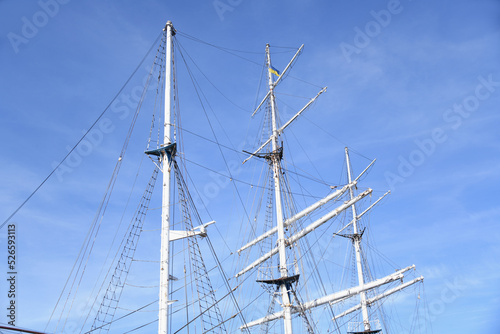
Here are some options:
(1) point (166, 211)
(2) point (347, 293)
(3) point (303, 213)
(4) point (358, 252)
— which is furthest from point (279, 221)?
(4) point (358, 252)

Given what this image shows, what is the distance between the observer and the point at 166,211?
2277 centimetres

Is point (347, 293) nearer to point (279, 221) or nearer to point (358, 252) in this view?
point (358, 252)

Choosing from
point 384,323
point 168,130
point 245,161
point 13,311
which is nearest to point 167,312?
point 13,311

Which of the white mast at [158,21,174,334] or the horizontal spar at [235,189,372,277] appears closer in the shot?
the white mast at [158,21,174,334]

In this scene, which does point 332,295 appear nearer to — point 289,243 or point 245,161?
point 289,243

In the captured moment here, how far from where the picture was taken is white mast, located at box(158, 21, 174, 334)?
20.5m

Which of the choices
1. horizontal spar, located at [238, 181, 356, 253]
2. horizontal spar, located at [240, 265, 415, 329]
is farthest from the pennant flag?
horizontal spar, located at [240, 265, 415, 329]

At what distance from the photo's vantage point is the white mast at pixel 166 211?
67.4 feet

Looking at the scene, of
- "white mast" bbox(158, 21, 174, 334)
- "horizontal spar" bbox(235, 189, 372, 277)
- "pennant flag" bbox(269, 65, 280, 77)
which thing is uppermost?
"pennant flag" bbox(269, 65, 280, 77)

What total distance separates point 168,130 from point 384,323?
169ft

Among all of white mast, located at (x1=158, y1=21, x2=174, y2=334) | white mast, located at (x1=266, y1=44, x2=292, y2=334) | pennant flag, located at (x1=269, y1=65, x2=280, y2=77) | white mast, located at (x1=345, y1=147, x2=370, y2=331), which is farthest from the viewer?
white mast, located at (x1=345, y1=147, x2=370, y2=331)

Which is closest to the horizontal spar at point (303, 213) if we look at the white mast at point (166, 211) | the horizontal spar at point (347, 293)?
the horizontal spar at point (347, 293)

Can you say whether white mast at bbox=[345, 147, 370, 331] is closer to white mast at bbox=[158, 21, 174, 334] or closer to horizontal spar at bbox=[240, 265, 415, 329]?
horizontal spar at bbox=[240, 265, 415, 329]

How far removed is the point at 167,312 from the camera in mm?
20578
